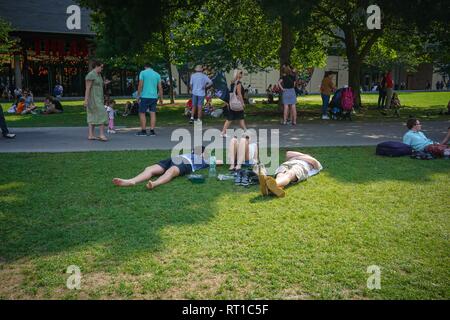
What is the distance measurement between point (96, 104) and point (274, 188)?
6422mm

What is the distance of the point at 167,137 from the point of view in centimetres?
1145

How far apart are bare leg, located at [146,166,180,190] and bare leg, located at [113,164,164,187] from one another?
9.0 inches

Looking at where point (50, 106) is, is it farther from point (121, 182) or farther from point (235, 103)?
point (121, 182)

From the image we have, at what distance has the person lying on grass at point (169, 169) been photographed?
20.4ft

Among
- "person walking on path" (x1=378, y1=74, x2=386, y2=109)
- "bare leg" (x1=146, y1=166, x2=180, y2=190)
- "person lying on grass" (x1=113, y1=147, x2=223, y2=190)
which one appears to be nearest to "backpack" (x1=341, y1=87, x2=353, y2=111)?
"person walking on path" (x1=378, y1=74, x2=386, y2=109)

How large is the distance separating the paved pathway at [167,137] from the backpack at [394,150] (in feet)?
5.05

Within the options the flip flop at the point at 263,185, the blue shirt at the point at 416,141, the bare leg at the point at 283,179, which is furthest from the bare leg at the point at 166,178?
the blue shirt at the point at 416,141

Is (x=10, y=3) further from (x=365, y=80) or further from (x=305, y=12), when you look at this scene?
(x=365, y=80)

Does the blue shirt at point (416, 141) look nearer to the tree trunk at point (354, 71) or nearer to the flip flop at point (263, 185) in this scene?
the flip flop at point (263, 185)

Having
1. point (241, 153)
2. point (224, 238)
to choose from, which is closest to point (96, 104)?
point (241, 153)

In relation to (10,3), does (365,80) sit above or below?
below
